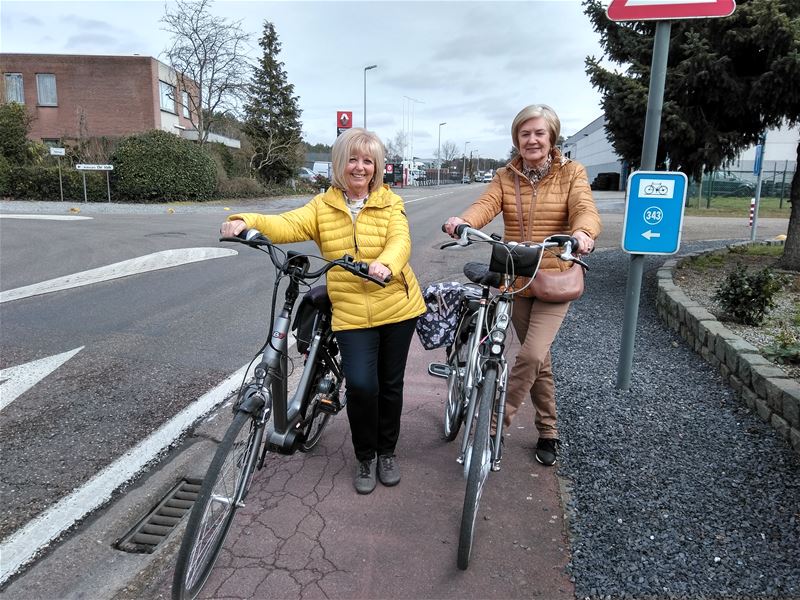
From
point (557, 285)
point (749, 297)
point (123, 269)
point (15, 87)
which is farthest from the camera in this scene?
point (15, 87)

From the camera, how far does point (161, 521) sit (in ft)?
9.67

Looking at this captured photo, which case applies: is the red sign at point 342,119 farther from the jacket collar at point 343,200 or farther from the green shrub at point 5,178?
the jacket collar at point 343,200

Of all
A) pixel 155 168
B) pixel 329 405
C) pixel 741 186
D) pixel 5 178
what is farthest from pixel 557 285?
pixel 741 186

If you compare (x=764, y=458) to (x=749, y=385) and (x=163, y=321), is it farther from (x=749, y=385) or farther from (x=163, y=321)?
(x=163, y=321)

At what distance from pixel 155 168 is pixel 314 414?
24806 millimetres

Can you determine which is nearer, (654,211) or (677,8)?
(677,8)

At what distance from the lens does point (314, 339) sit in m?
3.12

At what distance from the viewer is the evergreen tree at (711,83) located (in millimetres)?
6398

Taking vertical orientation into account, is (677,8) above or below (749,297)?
above

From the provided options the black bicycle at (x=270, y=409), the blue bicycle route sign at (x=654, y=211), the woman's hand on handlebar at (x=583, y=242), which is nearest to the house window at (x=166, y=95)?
the blue bicycle route sign at (x=654, y=211)

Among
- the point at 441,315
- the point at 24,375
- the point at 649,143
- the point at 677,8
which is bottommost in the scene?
the point at 24,375

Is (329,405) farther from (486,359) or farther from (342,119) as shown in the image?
(342,119)

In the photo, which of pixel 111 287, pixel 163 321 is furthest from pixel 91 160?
pixel 163 321

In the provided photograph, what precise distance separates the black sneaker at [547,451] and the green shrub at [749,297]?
3003mm
